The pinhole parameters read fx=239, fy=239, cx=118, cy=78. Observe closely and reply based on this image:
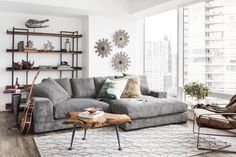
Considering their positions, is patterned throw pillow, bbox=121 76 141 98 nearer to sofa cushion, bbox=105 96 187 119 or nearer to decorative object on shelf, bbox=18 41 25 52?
sofa cushion, bbox=105 96 187 119

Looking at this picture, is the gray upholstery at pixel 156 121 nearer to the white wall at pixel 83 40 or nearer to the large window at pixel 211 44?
the large window at pixel 211 44

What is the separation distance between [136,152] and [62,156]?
942mm

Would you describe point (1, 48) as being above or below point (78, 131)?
above

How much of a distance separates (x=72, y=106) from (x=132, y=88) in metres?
1.41

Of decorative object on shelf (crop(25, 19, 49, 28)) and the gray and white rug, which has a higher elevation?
decorative object on shelf (crop(25, 19, 49, 28))

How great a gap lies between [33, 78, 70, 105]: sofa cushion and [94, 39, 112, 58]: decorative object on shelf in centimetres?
195

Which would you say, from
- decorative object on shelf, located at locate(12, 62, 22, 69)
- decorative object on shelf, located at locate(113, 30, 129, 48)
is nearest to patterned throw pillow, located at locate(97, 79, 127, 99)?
decorative object on shelf, located at locate(113, 30, 129, 48)

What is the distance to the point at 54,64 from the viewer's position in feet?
20.4

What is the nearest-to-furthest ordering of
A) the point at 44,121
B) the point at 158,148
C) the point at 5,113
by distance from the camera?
the point at 158,148, the point at 44,121, the point at 5,113

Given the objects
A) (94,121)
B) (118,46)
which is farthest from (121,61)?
(94,121)

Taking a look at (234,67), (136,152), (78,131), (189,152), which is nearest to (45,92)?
(78,131)

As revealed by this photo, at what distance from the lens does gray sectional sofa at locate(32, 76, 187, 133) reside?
3898mm

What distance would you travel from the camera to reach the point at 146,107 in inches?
164

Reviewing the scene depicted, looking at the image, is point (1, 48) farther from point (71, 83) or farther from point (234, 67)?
point (234, 67)
